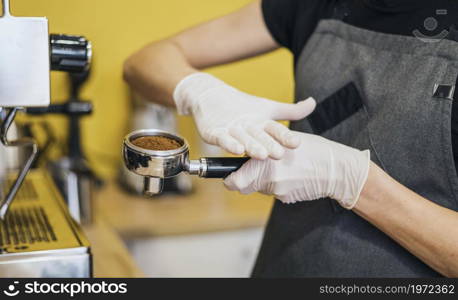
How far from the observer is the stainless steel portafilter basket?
0.65m

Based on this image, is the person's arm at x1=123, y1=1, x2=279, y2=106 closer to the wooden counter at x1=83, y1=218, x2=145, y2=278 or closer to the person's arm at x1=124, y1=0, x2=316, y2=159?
the person's arm at x1=124, y1=0, x2=316, y2=159

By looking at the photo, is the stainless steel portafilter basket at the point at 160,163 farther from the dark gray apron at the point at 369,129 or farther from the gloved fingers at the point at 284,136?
the dark gray apron at the point at 369,129

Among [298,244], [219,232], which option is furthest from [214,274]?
[298,244]

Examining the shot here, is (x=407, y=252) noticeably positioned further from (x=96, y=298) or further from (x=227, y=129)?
(x=96, y=298)

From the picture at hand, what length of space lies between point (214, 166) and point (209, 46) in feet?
1.69

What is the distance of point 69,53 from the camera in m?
0.71

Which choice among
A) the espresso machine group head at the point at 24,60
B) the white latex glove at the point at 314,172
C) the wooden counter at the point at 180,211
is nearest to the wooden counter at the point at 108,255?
the wooden counter at the point at 180,211

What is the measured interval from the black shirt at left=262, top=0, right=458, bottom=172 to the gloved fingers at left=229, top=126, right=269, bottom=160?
0.30 metres

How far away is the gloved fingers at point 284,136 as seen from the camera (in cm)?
74

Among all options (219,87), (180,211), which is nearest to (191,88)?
(219,87)

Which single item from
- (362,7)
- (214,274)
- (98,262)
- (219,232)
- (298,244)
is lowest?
(214,274)

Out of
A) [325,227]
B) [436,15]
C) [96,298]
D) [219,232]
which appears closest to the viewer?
[96,298]

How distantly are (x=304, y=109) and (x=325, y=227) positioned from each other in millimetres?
213

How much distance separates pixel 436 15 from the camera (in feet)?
2.89
